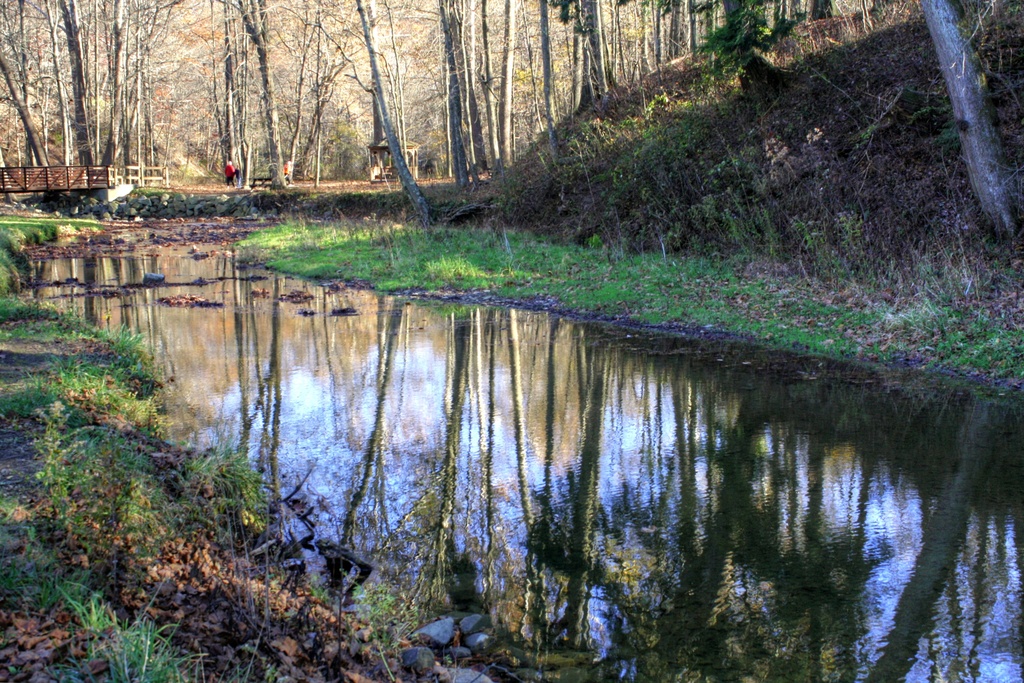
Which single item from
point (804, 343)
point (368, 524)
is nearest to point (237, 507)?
point (368, 524)

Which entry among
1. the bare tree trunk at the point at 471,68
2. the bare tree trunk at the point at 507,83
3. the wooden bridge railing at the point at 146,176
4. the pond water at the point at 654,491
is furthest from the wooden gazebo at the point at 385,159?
the pond water at the point at 654,491

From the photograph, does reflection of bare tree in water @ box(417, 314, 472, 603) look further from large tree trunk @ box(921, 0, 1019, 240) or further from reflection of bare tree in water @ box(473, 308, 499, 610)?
large tree trunk @ box(921, 0, 1019, 240)

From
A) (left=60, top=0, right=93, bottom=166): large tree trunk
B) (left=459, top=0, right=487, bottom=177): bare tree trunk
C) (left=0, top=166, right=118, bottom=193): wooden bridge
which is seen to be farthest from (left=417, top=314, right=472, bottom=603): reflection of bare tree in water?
(left=60, top=0, right=93, bottom=166): large tree trunk

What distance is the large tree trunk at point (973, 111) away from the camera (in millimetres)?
15305

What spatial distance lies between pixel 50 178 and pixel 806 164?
36.8 metres

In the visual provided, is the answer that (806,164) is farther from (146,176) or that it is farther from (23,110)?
(146,176)

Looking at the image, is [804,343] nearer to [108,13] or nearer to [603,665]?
[603,665]

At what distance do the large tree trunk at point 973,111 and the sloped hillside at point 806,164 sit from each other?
0.52 meters

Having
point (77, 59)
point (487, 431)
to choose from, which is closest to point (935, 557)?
point (487, 431)

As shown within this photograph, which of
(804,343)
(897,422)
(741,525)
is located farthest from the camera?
→ (804,343)

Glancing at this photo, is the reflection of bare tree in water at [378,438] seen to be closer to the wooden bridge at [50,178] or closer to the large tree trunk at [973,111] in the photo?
the large tree trunk at [973,111]

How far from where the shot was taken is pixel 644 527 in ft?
22.4

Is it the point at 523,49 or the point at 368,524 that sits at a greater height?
the point at 523,49

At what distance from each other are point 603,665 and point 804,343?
30.6 feet
